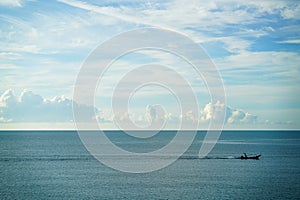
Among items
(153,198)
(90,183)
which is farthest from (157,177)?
(153,198)

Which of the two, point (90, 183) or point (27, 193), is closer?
point (27, 193)

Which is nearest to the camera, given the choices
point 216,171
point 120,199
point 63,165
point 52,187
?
point 120,199

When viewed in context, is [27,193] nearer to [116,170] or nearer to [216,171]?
[116,170]

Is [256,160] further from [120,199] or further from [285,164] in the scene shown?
[120,199]

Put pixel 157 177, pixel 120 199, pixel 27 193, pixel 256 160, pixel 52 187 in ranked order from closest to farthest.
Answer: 1. pixel 120 199
2. pixel 27 193
3. pixel 52 187
4. pixel 157 177
5. pixel 256 160

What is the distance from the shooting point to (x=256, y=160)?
553ft

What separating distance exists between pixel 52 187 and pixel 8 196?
42.6 ft

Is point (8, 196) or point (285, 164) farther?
point (285, 164)

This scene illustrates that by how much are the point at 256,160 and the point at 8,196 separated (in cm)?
10718

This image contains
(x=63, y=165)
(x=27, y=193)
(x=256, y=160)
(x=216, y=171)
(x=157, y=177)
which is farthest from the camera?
(x=256, y=160)

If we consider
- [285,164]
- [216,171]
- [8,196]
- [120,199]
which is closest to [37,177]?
[8,196]

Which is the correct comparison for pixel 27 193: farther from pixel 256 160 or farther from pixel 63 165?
pixel 256 160

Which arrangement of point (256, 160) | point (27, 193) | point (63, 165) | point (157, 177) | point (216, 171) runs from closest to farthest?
point (27, 193) < point (157, 177) < point (216, 171) < point (63, 165) < point (256, 160)

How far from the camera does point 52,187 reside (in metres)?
100
